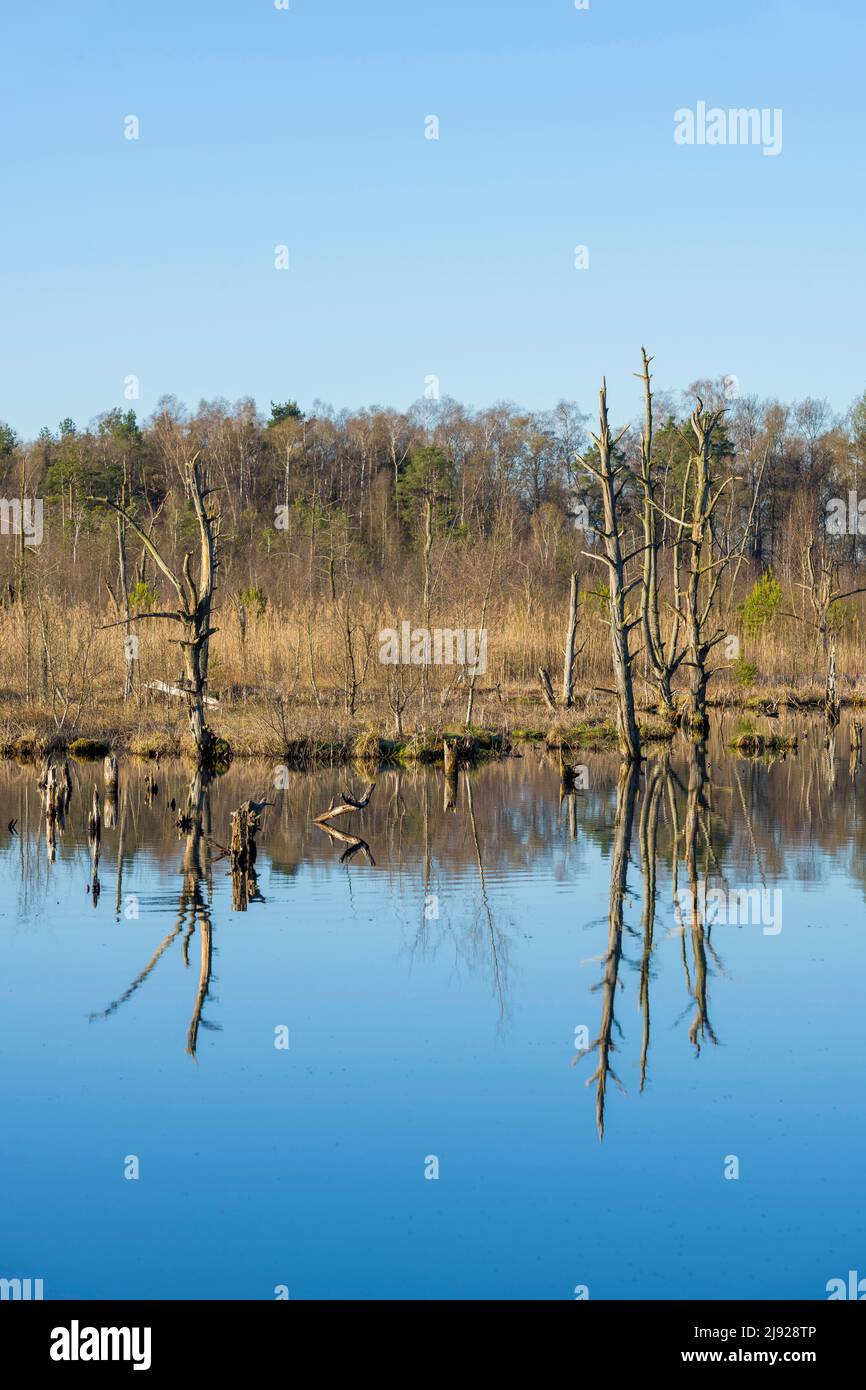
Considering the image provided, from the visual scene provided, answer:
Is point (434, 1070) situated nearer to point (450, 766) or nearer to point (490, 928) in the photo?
point (490, 928)

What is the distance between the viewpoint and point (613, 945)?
12086 millimetres

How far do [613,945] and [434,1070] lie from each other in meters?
3.40

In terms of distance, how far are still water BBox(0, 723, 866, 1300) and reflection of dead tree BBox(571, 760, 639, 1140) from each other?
3 cm

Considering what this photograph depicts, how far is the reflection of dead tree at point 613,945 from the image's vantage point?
8.83m

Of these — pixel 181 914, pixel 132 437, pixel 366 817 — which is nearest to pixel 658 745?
pixel 366 817

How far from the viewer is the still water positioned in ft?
22.0

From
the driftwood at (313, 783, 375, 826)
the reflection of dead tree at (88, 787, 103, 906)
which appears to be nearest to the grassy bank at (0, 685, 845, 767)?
the reflection of dead tree at (88, 787, 103, 906)

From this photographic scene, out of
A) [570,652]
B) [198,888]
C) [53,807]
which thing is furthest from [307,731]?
[198,888]

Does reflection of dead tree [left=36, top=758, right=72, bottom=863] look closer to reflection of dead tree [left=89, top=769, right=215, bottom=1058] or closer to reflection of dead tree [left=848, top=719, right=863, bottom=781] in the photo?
reflection of dead tree [left=89, top=769, right=215, bottom=1058]

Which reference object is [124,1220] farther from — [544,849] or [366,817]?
[366,817]

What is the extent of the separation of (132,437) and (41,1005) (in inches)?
2707

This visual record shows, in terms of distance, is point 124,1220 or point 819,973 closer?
point 124,1220

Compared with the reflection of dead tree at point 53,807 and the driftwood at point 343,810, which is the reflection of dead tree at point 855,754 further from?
the reflection of dead tree at point 53,807

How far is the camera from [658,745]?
3073 cm
